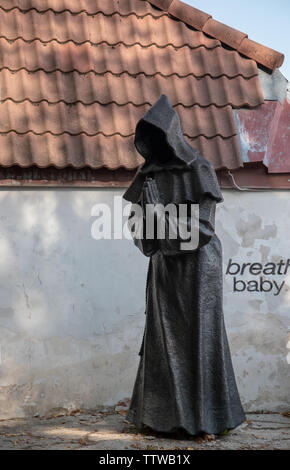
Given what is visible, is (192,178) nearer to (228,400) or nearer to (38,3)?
(228,400)

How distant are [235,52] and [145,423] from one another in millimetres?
4607

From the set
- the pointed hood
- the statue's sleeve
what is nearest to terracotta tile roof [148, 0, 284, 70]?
the pointed hood

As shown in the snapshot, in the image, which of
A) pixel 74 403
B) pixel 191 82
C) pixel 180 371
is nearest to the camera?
pixel 180 371

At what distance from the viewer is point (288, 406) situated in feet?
22.6

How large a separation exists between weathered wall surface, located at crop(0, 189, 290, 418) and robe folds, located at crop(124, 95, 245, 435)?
182 centimetres

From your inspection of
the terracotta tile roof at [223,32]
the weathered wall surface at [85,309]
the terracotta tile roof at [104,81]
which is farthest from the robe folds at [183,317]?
the terracotta tile roof at [223,32]

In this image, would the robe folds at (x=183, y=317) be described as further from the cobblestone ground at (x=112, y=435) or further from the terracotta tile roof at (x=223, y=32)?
the terracotta tile roof at (x=223, y=32)

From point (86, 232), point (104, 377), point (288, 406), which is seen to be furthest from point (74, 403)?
point (288, 406)

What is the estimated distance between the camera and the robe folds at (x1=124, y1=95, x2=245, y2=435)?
4.73m

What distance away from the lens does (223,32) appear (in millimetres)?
7715

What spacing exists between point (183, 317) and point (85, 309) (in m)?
2.20

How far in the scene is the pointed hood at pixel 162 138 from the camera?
15.7 ft

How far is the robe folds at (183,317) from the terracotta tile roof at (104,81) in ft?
6.41

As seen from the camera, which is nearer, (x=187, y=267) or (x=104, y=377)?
(x=187, y=267)
